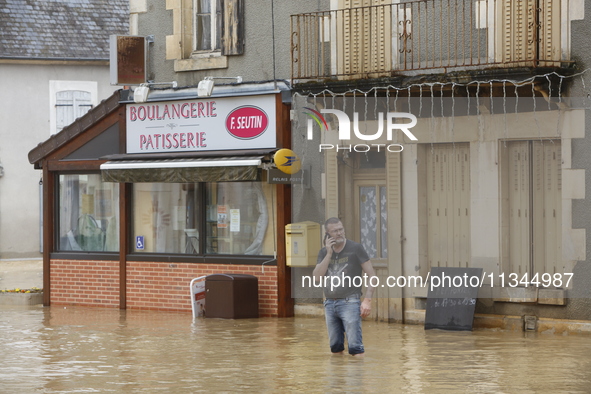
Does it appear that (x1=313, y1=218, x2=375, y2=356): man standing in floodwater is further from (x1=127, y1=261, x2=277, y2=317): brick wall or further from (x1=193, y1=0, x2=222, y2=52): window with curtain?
(x1=193, y1=0, x2=222, y2=52): window with curtain

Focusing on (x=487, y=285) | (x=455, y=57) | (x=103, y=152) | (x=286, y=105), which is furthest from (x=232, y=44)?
(x=487, y=285)

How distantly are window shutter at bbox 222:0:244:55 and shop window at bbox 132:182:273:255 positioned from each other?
2189 millimetres

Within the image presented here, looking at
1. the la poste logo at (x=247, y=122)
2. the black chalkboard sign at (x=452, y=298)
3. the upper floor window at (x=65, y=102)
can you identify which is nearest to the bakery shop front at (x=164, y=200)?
the la poste logo at (x=247, y=122)

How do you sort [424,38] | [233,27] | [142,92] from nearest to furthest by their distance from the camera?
[424,38], [233,27], [142,92]

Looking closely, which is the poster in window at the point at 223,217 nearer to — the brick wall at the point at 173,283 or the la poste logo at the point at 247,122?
→ the brick wall at the point at 173,283

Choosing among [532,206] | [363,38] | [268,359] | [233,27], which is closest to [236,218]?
[233,27]

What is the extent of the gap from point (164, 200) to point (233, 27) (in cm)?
323

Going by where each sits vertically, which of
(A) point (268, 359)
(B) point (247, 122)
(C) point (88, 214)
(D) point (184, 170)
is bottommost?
(A) point (268, 359)

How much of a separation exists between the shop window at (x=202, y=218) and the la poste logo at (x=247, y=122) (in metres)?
0.84

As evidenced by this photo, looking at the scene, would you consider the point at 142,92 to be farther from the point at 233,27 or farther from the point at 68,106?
the point at 68,106

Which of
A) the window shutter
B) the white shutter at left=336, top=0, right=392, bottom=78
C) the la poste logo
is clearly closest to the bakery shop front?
the la poste logo

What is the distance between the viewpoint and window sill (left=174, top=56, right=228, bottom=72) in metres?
18.0

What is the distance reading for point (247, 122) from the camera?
17.5 meters

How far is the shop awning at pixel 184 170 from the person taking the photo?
1691 centimetres
